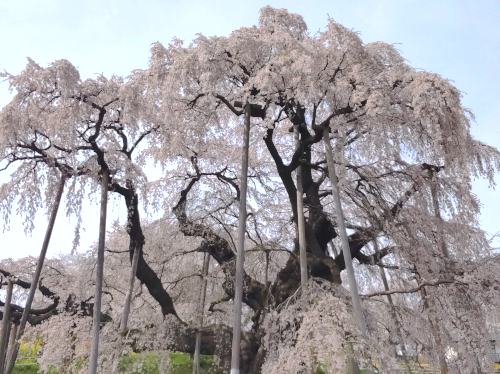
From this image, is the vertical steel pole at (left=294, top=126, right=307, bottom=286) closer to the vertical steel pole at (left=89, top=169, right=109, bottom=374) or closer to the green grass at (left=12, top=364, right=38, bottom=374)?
the vertical steel pole at (left=89, top=169, right=109, bottom=374)

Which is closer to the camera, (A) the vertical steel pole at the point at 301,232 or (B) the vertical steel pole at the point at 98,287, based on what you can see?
(B) the vertical steel pole at the point at 98,287

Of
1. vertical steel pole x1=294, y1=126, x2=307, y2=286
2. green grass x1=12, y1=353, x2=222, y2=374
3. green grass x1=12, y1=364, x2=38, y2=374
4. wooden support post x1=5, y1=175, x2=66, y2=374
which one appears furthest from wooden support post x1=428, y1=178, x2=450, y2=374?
green grass x1=12, y1=364, x2=38, y2=374

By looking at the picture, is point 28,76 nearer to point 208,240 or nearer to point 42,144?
point 42,144

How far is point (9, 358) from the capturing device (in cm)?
940

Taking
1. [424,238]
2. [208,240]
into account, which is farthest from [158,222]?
[424,238]

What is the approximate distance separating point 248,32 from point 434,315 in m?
7.16

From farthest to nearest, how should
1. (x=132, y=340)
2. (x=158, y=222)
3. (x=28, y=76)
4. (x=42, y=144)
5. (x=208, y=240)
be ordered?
(x=158, y=222) → (x=208, y=240) → (x=42, y=144) → (x=132, y=340) → (x=28, y=76)

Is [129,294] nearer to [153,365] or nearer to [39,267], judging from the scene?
[39,267]

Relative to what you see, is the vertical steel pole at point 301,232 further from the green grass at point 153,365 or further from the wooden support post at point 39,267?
the wooden support post at point 39,267

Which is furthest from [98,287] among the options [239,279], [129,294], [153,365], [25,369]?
[25,369]

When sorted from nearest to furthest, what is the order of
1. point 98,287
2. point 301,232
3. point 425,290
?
point 98,287, point 301,232, point 425,290

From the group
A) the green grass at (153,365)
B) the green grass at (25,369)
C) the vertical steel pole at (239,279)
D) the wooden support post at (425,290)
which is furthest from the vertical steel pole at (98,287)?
the green grass at (25,369)

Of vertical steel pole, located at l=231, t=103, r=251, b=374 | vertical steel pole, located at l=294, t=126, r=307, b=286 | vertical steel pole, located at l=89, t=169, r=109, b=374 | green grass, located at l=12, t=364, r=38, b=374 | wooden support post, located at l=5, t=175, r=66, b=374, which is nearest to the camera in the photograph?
vertical steel pole, located at l=231, t=103, r=251, b=374

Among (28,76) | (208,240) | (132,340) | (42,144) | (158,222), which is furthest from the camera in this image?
(158,222)
